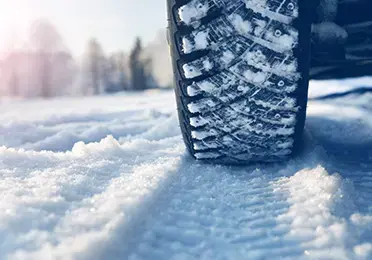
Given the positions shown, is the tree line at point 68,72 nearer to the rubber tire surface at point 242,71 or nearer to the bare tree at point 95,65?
the bare tree at point 95,65

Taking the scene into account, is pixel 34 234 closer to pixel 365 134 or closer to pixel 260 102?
pixel 260 102

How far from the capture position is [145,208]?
880mm

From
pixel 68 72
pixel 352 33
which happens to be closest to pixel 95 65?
pixel 68 72

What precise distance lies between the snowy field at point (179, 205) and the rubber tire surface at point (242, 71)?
12 centimetres

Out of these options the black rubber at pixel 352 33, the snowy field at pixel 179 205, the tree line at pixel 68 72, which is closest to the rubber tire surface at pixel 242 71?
the snowy field at pixel 179 205

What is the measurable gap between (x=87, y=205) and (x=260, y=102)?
576mm

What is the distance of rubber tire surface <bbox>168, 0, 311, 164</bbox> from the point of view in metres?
1.03

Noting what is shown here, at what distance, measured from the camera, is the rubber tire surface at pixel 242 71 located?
103cm

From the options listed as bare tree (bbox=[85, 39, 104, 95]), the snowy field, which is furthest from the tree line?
the snowy field

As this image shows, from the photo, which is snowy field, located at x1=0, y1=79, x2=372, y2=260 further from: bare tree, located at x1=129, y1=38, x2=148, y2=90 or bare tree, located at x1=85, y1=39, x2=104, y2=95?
bare tree, located at x1=85, y1=39, x2=104, y2=95

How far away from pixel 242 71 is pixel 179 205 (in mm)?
421

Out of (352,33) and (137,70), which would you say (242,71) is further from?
(137,70)

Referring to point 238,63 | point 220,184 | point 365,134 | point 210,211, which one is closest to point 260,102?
point 238,63

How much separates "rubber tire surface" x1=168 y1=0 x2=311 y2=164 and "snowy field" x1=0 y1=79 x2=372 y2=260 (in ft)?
0.39
